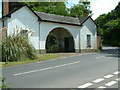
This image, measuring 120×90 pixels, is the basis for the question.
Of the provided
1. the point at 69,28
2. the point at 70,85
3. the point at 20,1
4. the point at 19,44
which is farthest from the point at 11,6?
the point at 70,85

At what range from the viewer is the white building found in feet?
79.3

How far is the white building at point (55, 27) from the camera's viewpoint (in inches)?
951

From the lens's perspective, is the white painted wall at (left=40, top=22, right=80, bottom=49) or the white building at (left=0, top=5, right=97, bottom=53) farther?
the white painted wall at (left=40, top=22, right=80, bottom=49)

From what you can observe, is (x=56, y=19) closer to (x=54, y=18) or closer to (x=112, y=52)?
(x=54, y=18)

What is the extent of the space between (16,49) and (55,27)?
33.6 feet

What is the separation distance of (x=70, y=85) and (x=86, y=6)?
62.0m

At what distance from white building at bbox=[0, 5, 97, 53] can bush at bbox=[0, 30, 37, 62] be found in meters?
3.60

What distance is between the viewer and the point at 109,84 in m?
8.66

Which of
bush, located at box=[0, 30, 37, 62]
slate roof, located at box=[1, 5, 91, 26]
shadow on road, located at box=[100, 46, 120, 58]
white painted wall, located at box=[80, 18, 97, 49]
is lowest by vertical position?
shadow on road, located at box=[100, 46, 120, 58]

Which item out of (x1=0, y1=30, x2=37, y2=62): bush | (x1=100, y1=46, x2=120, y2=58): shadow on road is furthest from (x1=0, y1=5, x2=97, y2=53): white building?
(x1=0, y1=30, x2=37, y2=62): bush

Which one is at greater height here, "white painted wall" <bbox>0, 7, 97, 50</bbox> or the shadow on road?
"white painted wall" <bbox>0, 7, 97, 50</bbox>

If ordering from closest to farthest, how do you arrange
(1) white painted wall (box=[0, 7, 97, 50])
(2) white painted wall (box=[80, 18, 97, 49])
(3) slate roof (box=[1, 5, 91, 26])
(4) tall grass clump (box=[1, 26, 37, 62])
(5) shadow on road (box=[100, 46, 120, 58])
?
1. (4) tall grass clump (box=[1, 26, 37, 62])
2. (1) white painted wall (box=[0, 7, 97, 50])
3. (5) shadow on road (box=[100, 46, 120, 58])
4. (3) slate roof (box=[1, 5, 91, 26])
5. (2) white painted wall (box=[80, 18, 97, 49])

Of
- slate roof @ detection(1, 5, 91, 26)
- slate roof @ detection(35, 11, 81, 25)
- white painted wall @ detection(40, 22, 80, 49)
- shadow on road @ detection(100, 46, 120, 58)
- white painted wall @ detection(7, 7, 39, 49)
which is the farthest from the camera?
slate roof @ detection(35, 11, 81, 25)

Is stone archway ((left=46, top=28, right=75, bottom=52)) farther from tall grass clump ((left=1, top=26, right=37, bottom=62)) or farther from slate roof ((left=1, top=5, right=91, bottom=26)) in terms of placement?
tall grass clump ((left=1, top=26, right=37, bottom=62))
